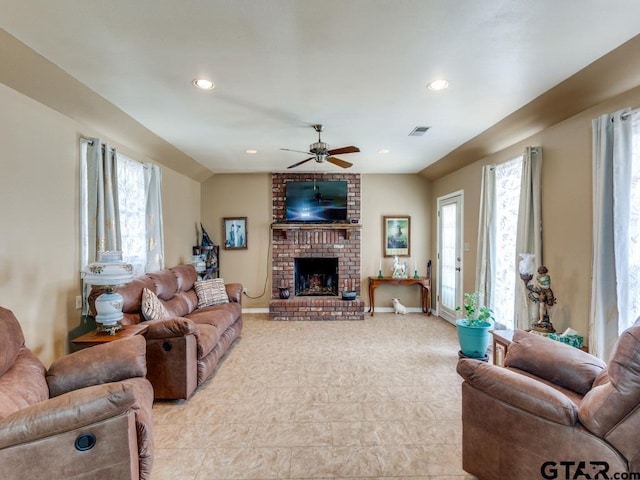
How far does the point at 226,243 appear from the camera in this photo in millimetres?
6035

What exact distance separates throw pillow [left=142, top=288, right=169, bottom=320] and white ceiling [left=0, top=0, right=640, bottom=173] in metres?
1.82

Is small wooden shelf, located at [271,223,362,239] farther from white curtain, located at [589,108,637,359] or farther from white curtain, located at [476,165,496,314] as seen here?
white curtain, located at [589,108,637,359]

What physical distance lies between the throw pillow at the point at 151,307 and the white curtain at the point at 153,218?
93 centimetres

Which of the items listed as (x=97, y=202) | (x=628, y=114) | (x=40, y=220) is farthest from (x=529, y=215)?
(x=40, y=220)

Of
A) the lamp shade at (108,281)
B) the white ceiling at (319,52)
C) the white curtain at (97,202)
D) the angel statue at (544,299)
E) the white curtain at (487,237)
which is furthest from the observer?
the white curtain at (487,237)

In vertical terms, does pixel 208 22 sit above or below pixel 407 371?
above

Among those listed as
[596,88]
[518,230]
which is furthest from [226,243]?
[596,88]

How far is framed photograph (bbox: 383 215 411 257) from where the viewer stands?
607 centimetres

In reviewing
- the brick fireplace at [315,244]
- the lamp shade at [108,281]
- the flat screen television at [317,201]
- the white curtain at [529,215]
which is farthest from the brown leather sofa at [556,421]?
the flat screen television at [317,201]

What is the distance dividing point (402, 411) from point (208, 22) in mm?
3042

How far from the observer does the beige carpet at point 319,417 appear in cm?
194

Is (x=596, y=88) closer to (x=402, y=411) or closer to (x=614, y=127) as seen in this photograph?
(x=614, y=127)

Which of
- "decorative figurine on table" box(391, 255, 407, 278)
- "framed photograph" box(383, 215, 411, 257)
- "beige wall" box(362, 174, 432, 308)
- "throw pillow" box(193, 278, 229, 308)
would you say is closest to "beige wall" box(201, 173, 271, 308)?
"throw pillow" box(193, 278, 229, 308)

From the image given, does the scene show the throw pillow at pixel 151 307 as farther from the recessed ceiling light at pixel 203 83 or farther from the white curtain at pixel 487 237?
the white curtain at pixel 487 237
